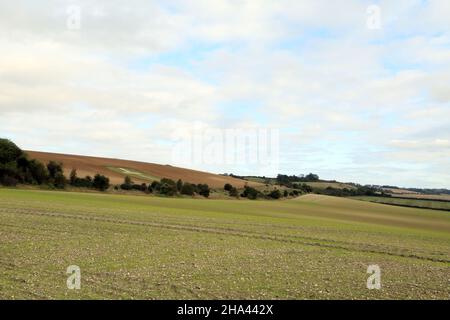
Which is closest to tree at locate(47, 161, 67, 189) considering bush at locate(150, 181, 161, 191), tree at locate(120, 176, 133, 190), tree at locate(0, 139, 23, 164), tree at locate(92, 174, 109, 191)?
tree at locate(92, 174, 109, 191)

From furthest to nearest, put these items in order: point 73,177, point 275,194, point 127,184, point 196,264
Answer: point 275,194 < point 127,184 < point 73,177 < point 196,264

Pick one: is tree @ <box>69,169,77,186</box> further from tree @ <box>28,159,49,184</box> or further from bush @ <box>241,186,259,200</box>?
bush @ <box>241,186,259,200</box>

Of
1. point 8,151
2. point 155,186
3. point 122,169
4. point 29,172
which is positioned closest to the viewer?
point 8,151

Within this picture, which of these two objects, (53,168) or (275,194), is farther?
(275,194)

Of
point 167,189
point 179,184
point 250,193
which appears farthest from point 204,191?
point 250,193

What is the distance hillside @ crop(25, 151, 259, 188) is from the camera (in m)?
117

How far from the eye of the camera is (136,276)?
56.3ft

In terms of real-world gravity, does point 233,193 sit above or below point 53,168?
below

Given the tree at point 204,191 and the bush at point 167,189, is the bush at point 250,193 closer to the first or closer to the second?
the tree at point 204,191

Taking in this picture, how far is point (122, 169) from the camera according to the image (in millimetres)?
134000

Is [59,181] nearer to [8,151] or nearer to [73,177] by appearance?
[73,177]

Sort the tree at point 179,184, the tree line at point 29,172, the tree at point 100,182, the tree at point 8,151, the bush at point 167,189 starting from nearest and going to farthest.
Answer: the tree line at point 29,172 < the tree at point 8,151 < the tree at point 100,182 < the bush at point 167,189 < the tree at point 179,184

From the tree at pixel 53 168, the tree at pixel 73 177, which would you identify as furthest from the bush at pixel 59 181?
the tree at pixel 73 177

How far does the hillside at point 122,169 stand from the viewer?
384ft
